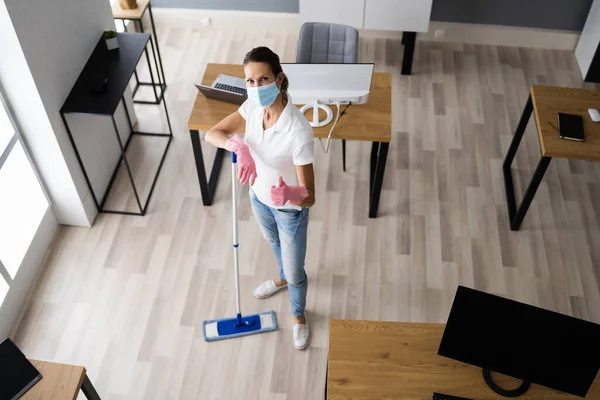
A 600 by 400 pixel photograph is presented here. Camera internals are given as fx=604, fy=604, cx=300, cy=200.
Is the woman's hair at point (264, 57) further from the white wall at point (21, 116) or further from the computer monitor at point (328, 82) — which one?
the white wall at point (21, 116)

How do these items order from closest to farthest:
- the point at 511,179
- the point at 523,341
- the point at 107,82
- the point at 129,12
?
1. the point at 523,341
2. the point at 107,82
3. the point at 511,179
4. the point at 129,12

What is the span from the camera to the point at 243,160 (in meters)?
2.64

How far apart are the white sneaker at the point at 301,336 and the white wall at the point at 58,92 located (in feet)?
5.35

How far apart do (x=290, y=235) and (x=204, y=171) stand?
124 centimetres

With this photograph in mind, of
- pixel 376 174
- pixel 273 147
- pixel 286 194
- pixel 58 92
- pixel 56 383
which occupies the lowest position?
pixel 376 174

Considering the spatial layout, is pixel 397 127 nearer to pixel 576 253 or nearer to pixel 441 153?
pixel 441 153

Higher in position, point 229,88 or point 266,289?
point 229,88

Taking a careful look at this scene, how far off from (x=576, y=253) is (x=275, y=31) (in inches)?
133

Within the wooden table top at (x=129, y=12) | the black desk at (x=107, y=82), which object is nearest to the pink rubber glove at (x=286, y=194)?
the black desk at (x=107, y=82)

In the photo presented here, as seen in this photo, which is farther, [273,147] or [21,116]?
[21,116]

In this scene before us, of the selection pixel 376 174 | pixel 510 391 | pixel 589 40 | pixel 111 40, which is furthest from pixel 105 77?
pixel 589 40

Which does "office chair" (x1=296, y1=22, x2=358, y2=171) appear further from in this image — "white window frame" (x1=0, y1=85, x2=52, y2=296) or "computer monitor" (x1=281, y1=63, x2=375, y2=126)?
"white window frame" (x1=0, y1=85, x2=52, y2=296)

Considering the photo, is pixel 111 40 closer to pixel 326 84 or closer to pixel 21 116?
pixel 21 116

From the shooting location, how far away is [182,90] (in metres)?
5.14
